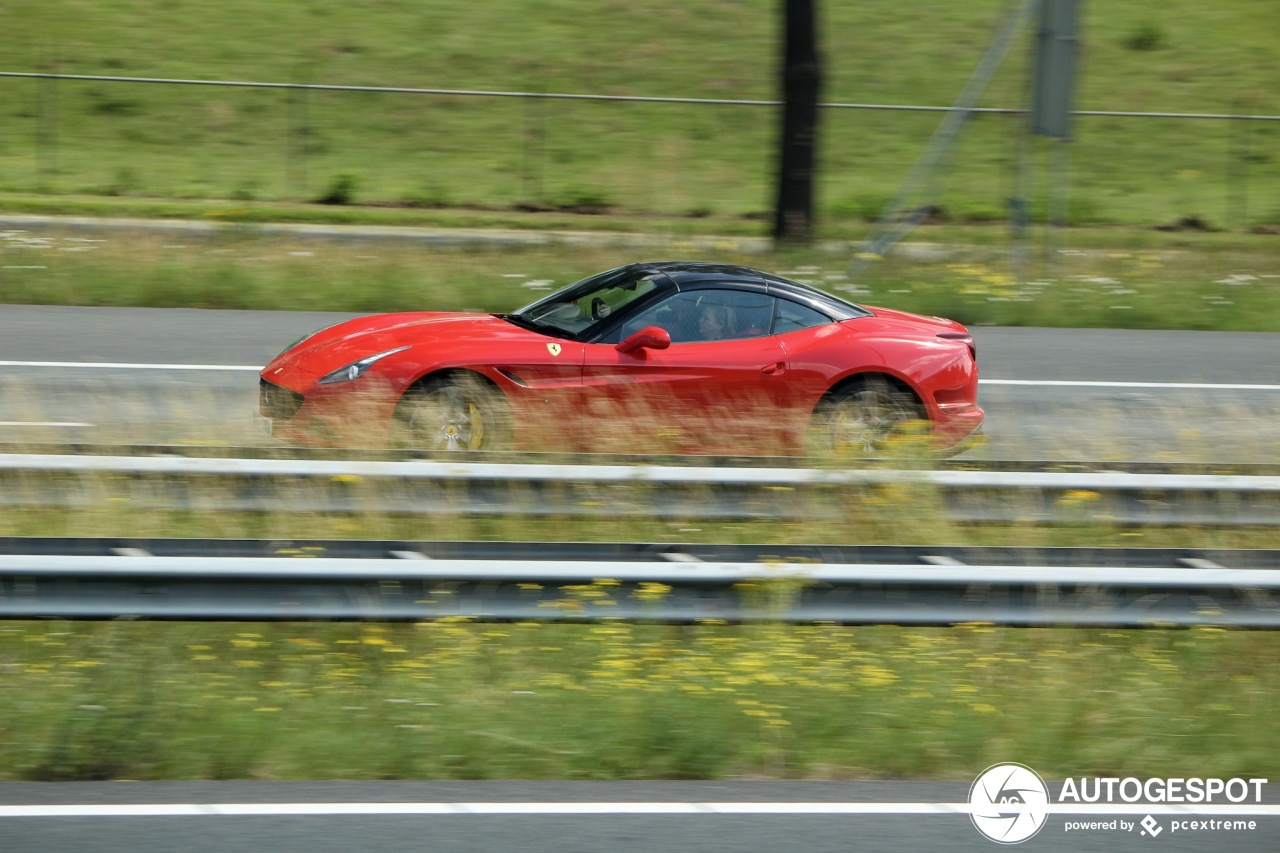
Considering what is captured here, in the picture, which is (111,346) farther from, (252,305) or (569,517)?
(569,517)

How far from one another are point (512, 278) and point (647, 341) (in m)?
6.75

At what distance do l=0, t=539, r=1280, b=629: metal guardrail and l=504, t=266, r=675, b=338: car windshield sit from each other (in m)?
3.31

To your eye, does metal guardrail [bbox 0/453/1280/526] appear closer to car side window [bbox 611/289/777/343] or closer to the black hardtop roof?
car side window [bbox 611/289/777/343]

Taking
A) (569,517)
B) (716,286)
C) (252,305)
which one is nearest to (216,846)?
(569,517)

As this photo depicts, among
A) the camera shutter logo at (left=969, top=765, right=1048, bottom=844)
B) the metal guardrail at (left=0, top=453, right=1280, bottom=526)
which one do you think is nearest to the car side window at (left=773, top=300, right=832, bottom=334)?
the metal guardrail at (left=0, top=453, right=1280, bottom=526)

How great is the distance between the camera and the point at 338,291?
1444 cm

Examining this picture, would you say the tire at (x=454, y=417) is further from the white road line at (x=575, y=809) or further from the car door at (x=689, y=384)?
the white road line at (x=575, y=809)

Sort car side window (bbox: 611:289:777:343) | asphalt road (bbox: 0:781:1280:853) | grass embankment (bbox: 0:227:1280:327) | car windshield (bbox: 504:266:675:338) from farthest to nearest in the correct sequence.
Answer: grass embankment (bbox: 0:227:1280:327) < car windshield (bbox: 504:266:675:338) < car side window (bbox: 611:289:777:343) < asphalt road (bbox: 0:781:1280:853)

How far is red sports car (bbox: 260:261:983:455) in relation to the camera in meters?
8.25

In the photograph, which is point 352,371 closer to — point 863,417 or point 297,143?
point 863,417

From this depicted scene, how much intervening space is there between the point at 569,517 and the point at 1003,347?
7.55 metres

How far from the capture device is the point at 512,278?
1492 cm

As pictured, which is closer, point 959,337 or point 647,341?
point 647,341

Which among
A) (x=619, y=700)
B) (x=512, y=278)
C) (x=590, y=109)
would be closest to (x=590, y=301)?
(x=619, y=700)
